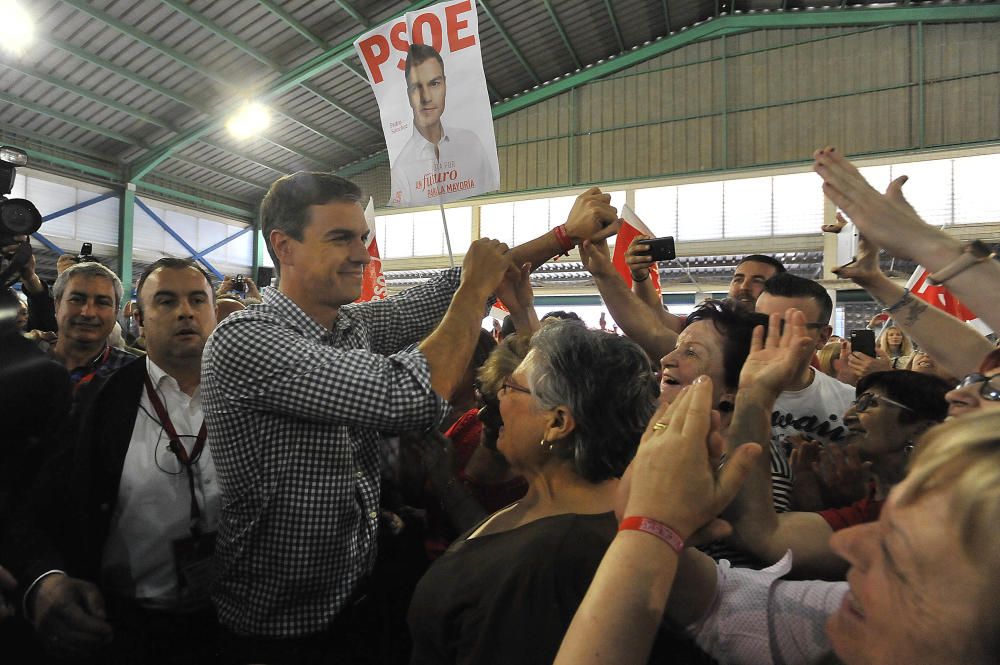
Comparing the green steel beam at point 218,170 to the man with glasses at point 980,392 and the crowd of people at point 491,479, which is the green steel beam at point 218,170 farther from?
the man with glasses at point 980,392

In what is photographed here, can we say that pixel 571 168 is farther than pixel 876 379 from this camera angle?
Yes

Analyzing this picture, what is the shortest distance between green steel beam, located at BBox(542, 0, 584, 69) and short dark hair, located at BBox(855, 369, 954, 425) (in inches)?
442

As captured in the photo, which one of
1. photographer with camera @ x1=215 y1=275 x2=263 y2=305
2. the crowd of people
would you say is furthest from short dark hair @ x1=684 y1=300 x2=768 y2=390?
photographer with camera @ x1=215 y1=275 x2=263 y2=305

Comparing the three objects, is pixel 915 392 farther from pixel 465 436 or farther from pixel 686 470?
pixel 686 470

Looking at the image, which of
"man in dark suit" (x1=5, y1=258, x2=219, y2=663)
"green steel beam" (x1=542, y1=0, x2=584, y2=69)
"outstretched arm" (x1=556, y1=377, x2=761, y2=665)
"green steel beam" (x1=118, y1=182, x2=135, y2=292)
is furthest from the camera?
"green steel beam" (x1=118, y1=182, x2=135, y2=292)

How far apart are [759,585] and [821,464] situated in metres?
0.82

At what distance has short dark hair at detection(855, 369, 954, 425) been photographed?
1.99m

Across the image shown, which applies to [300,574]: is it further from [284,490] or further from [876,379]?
[876,379]

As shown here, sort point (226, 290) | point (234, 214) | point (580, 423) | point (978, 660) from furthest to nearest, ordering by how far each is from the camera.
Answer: point (234, 214)
point (226, 290)
point (580, 423)
point (978, 660)

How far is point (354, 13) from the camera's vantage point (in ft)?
33.3

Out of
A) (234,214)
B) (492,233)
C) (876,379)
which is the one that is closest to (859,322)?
(492,233)

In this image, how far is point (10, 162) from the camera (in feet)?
5.55

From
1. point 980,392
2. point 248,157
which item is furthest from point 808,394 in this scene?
point 248,157

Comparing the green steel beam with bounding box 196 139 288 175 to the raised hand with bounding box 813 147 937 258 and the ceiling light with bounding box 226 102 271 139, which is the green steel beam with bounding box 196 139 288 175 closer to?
the ceiling light with bounding box 226 102 271 139
